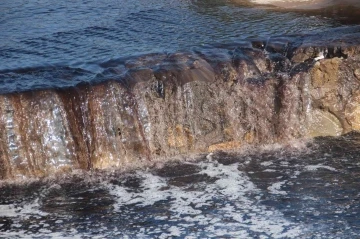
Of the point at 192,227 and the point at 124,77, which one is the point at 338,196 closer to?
the point at 192,227

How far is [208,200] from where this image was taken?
6.59 m

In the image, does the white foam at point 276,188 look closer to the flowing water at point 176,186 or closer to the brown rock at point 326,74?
the flowing water at point 176,186

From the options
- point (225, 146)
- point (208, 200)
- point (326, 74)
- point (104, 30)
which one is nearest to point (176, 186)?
point (208, 200)

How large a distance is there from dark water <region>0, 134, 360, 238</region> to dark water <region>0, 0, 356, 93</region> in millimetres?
1407

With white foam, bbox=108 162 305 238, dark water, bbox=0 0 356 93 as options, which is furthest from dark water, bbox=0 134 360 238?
dark water, bbox=0 0 356 93

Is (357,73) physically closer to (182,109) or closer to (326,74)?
(326,74)

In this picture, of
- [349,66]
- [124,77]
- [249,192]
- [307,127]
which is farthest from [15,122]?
[349,66]

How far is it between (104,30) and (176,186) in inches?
158

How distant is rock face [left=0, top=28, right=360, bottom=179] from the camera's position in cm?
739

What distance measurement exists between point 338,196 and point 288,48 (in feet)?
8.45

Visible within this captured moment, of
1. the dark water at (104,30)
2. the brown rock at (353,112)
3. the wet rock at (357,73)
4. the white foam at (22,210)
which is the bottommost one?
the white foam at (22,210)

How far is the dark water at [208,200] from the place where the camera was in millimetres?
6047

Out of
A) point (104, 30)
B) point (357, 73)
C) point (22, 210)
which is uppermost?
point (104, 30)

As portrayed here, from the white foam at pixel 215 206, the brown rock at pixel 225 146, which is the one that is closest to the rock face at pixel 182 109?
the brown rock at pixel 225 146
